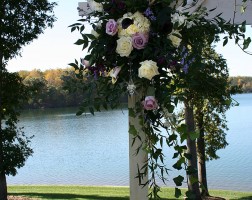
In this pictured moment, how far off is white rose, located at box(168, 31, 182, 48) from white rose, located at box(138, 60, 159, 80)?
4.8 inches

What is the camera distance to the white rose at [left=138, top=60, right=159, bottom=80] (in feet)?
4.62

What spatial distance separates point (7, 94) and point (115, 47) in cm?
566

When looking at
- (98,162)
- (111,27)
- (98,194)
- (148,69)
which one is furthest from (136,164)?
(98,162)

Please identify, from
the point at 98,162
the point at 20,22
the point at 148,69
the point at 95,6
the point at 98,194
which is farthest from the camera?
the point at 98,162

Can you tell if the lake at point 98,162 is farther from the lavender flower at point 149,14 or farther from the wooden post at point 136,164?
the lavender flower at point 149,14

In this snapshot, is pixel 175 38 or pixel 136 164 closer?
pixel 175 38

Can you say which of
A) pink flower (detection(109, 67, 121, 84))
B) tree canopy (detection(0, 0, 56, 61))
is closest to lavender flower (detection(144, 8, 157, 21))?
pink flower (detection(109, 67, 121, 84))

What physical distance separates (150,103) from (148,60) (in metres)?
0.16

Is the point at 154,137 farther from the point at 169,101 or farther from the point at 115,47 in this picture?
the point at 115,47

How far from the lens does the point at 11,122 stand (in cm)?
674

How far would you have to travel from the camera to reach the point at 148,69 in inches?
55.4

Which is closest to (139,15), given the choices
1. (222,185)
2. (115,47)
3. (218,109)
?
(115,47)

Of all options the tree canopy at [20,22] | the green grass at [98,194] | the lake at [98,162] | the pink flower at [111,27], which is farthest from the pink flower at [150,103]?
the lake at [98,162]

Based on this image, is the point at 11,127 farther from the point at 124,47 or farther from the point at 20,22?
the point at 124,47
